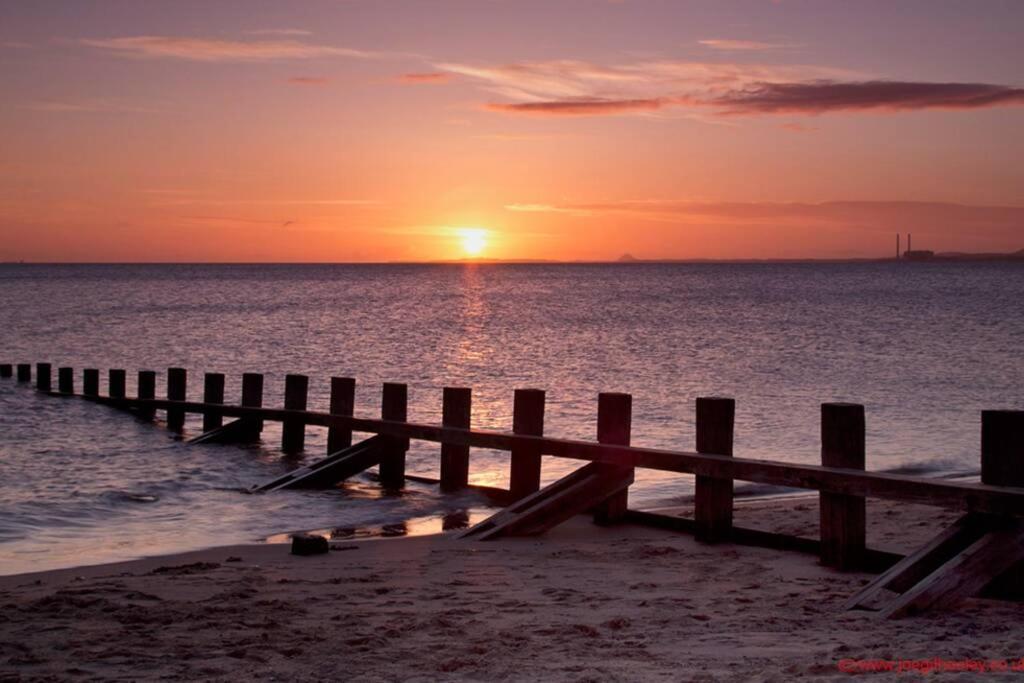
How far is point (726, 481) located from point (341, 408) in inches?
268

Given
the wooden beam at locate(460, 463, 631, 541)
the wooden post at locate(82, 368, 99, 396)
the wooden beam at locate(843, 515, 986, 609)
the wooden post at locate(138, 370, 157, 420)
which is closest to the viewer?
the wooden beam at locate(843, 515, 986, 609)

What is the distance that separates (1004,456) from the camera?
746 cm

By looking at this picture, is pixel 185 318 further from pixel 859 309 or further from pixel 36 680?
pixel 36 680

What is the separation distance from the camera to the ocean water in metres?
12.6

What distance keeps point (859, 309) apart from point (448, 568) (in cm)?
8490

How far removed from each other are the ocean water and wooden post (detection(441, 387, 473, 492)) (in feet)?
1.13

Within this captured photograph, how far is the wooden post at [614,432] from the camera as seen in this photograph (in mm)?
10516

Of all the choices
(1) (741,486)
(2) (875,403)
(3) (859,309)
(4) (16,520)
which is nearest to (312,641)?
(4) (16,520)

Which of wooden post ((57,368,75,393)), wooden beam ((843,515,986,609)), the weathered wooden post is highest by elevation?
the weathered wooden post

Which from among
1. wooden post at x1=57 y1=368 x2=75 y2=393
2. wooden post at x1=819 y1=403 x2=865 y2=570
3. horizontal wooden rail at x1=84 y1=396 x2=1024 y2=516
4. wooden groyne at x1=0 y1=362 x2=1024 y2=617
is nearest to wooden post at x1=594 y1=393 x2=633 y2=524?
wooden groyne at x1=0 y1=362 x2=1024 y2=617

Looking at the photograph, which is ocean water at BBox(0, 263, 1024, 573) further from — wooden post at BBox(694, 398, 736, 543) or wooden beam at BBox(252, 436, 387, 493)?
wooden post at BBox(694, 398, 736, 543)

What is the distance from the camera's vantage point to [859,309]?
88625 mm

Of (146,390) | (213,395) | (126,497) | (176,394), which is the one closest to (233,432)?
(213,395)

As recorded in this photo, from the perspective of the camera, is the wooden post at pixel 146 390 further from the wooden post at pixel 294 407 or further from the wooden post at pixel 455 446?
Result: the wooden post at pixel 455 446
